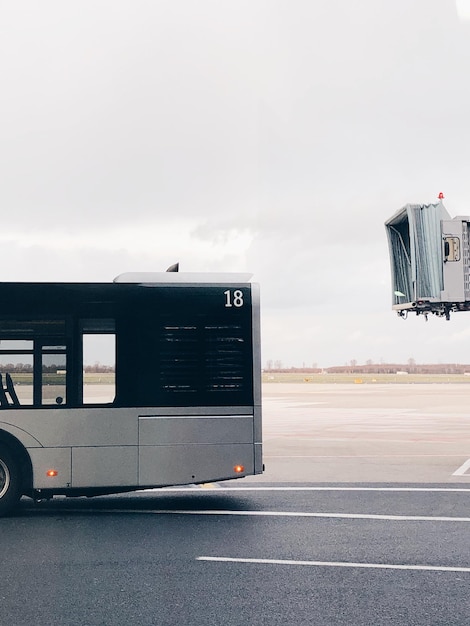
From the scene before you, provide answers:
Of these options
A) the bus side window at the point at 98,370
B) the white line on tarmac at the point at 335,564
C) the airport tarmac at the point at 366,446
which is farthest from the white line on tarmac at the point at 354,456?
the white line on tarmac at the point at 335,564

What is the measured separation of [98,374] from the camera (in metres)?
10.6

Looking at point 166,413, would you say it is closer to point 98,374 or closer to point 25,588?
point 98,374

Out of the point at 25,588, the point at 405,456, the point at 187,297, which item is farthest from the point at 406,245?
the point at 25,588

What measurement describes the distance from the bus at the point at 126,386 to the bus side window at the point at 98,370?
1 cm

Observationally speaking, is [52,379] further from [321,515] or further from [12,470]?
[321,515]

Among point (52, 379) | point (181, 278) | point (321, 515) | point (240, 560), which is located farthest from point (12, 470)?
point (321, 515)

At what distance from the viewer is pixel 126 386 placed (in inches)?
420

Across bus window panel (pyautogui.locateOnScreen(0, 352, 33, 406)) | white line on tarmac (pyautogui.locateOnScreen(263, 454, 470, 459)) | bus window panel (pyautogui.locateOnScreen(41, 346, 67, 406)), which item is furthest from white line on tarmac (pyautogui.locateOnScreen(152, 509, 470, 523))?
white line on tarmac (pyautogui.locateOnScreen(263, 454, 470, 459))

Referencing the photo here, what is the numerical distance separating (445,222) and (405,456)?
5471 millimetres

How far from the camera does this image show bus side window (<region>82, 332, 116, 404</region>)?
10555 millimetres

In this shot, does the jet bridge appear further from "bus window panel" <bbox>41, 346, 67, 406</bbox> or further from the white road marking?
"bus window panel" <bbox>41, 346, 67, 406</bbox>

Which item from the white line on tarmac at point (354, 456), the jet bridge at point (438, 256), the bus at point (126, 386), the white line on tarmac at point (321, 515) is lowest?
the white line on tarmac at point (321, 515)

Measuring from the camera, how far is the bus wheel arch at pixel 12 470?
10.4 m

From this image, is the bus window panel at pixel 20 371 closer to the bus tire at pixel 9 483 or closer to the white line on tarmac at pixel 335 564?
the bus tire at pixel 9 483
